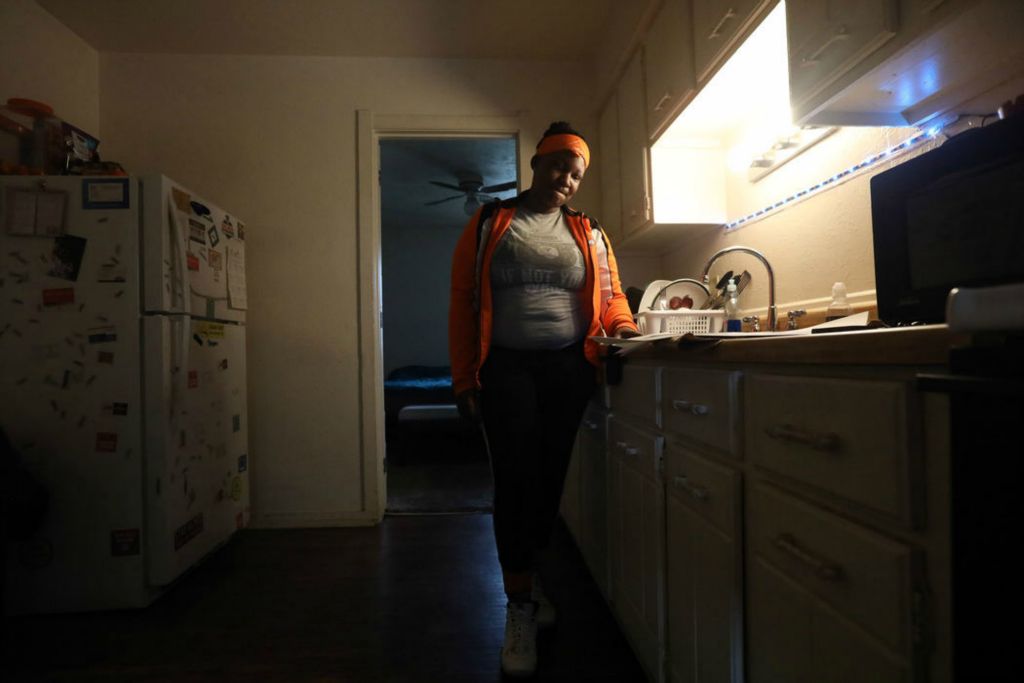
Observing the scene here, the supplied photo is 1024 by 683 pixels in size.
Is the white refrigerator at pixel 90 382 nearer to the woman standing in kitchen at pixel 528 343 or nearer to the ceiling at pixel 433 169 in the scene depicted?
the woman standing in kitchen at pixel 528 343

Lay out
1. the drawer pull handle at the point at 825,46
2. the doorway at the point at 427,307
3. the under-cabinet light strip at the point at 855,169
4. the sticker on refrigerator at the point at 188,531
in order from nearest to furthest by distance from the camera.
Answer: the drawer pull handle at the point at 825,46, the under-cabinet light strip at the point at 855,169, the sticker on refrigerator at the point at 188,531, the doorway at the point at 427,307

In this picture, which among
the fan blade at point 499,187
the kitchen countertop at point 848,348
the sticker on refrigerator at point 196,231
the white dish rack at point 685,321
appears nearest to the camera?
the kitchen countertop at point 848,348

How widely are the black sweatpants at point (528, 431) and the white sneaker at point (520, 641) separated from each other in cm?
11

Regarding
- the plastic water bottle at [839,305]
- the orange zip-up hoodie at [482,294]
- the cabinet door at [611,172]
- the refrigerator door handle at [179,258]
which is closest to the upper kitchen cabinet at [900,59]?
the plastic water bottle at [839,305]

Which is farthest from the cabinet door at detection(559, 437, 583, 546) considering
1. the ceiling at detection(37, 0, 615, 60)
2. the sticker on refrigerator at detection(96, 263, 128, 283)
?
the ceiling at detection(37, 0, 615, 60)

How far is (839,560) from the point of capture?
2.07ft

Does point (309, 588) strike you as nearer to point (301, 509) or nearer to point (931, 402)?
point (301, 509)

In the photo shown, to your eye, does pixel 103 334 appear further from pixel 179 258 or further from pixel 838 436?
pixel 838 436

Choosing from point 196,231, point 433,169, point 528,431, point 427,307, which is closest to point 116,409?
point 196,231

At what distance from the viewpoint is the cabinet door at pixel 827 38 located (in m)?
0.88

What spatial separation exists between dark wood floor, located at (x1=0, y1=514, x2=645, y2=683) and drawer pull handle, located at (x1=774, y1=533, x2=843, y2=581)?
0.83 m

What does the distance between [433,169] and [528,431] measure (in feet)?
12.2

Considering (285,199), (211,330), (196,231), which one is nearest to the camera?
(196,231)

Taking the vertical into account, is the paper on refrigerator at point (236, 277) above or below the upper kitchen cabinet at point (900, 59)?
below
